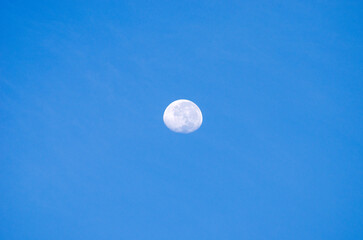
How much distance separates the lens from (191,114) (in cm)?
582

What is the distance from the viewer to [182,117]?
5637 mm

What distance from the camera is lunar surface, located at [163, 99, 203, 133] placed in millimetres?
5562

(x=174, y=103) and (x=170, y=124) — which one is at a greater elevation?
(x=174, y=103)

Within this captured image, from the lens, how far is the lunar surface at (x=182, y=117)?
5.56 metres

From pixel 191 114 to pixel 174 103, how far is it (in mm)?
593

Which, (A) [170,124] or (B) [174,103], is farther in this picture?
(B) [174,103]

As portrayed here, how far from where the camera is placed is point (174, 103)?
6086mm

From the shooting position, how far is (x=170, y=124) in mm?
5656

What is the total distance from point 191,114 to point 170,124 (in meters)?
0.60
